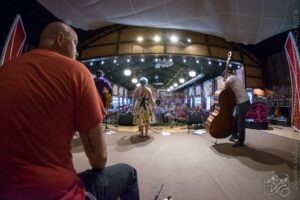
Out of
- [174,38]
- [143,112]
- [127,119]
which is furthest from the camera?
[174,38]

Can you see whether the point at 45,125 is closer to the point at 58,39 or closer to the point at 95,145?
the point at 95,145

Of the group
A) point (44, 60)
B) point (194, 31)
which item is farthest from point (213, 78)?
point (44, 60)

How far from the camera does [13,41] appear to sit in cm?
454

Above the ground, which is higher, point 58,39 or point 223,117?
point 58,39

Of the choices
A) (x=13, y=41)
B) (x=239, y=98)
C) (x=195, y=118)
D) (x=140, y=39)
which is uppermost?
(x=140, y=39)

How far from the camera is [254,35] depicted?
8375mm

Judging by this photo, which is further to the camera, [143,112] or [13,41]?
[143,112]

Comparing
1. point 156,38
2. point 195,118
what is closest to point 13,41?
point 195,118

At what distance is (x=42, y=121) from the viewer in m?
0.76

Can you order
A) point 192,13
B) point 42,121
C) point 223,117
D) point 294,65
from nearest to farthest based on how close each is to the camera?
point 42,121, point 223,117, point 294,65, point 192,13

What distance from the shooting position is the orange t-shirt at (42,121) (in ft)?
2.36

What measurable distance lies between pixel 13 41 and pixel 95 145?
15.8ft

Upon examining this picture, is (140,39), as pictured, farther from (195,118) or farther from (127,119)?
(195,118)

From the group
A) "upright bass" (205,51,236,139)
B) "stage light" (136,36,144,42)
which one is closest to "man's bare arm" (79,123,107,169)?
"upright bass" (205,51,236,139)
